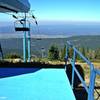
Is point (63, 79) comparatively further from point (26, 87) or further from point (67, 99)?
point (67, 99)

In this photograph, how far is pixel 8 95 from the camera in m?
6.19

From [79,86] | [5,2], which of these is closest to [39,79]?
[5,2]

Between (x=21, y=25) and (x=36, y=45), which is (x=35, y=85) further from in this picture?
(x=36, y=45)

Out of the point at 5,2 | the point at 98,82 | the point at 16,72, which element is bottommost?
the point at 98,82

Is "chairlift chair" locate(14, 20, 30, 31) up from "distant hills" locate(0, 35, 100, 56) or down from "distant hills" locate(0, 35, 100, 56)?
up

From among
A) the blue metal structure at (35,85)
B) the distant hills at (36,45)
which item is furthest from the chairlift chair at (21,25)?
the distant hills at (36,45)

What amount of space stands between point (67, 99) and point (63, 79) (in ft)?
5.95

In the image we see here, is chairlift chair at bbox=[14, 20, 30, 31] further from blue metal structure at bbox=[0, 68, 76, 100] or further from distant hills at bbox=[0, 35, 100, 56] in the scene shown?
distant hills at bbox=[0, 35, 100, 56]

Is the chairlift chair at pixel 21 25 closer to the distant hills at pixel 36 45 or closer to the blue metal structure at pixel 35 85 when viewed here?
the blue metal structure at pixel 35 85

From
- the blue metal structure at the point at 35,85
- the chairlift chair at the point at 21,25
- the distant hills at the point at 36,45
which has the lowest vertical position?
the distant hills at the point at 36,45

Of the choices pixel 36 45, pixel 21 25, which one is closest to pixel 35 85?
pixel 21 25

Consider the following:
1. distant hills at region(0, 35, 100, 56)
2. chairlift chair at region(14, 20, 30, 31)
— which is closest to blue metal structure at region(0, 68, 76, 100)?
chairlift chair at region(14, 20, 30, 31)

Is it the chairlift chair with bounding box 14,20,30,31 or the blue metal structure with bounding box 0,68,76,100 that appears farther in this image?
the chairlift chair with bounding box 14,20,30,31

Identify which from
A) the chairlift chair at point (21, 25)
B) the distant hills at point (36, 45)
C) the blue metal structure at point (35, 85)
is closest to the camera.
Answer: the blue metal structure at point (35, 85)
